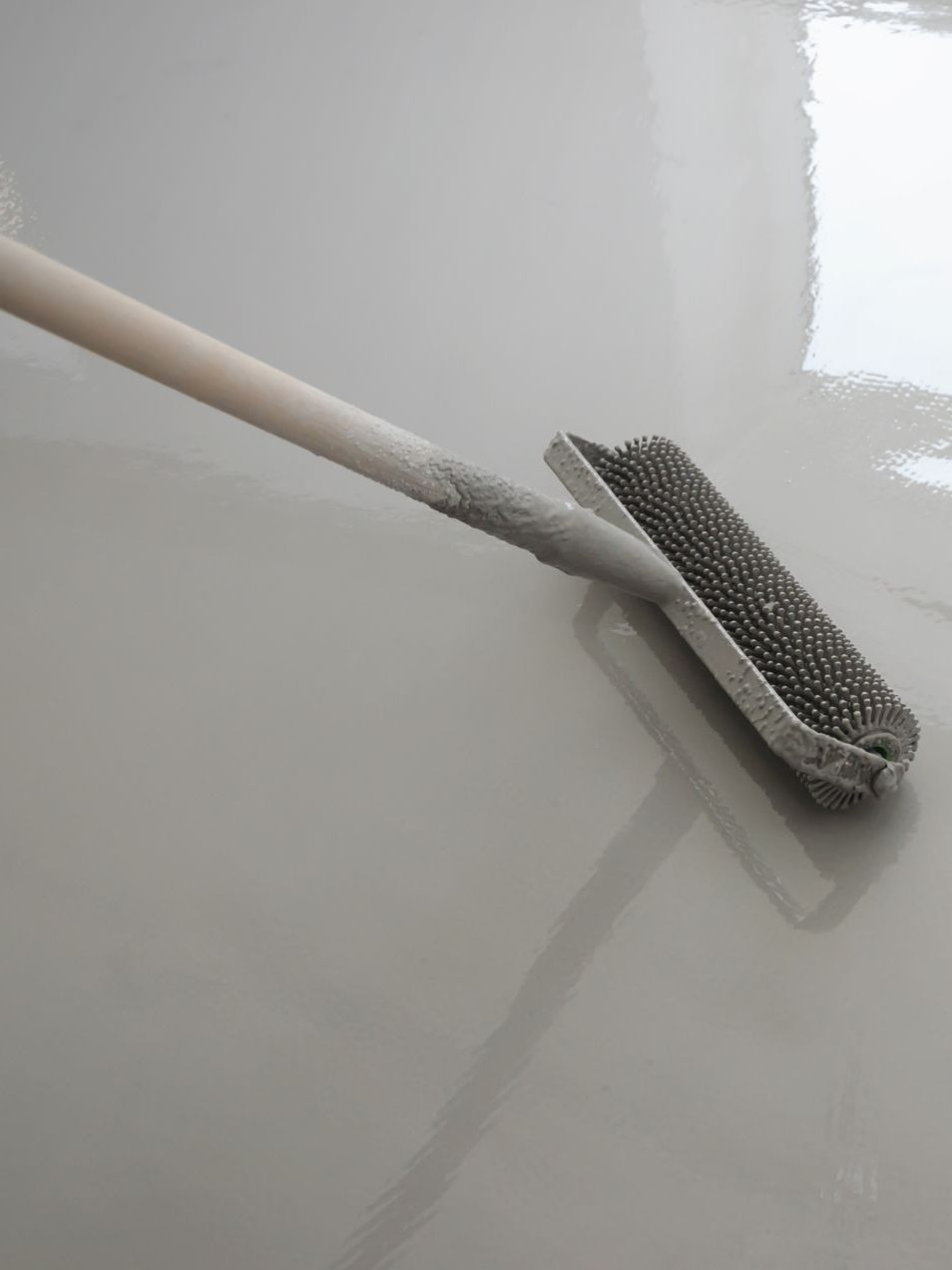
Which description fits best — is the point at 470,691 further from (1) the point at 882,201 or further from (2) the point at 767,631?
(1) the point at 882,201

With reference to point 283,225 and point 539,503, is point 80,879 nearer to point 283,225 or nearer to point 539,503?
point 539,503

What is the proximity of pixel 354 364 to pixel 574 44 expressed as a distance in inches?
22.5

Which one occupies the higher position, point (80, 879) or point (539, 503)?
point (539, 503)

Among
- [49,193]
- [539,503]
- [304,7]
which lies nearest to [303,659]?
[539,503]

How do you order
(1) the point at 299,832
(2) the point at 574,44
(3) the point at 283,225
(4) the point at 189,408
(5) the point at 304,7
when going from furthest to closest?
(5) the point at 304,7, (2) the point at 574,44, (3) the point at 283,225, (4) the point at 189,408, (1) the point at 299,832

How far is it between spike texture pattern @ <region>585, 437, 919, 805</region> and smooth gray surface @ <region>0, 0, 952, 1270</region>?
0.07m

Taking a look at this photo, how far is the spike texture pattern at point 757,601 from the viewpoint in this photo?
95 centimetres

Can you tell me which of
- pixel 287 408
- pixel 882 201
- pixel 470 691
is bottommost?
pixel 470 691

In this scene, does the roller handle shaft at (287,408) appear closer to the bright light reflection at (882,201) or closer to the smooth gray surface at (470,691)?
the smooth gray surface at (470,691)

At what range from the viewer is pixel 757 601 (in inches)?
39.4

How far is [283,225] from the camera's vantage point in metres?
1.42

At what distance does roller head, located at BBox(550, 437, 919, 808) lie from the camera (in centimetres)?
94

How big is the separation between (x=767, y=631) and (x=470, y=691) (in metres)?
0.24

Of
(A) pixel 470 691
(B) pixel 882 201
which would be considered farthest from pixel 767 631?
(B) pixel 882 201
